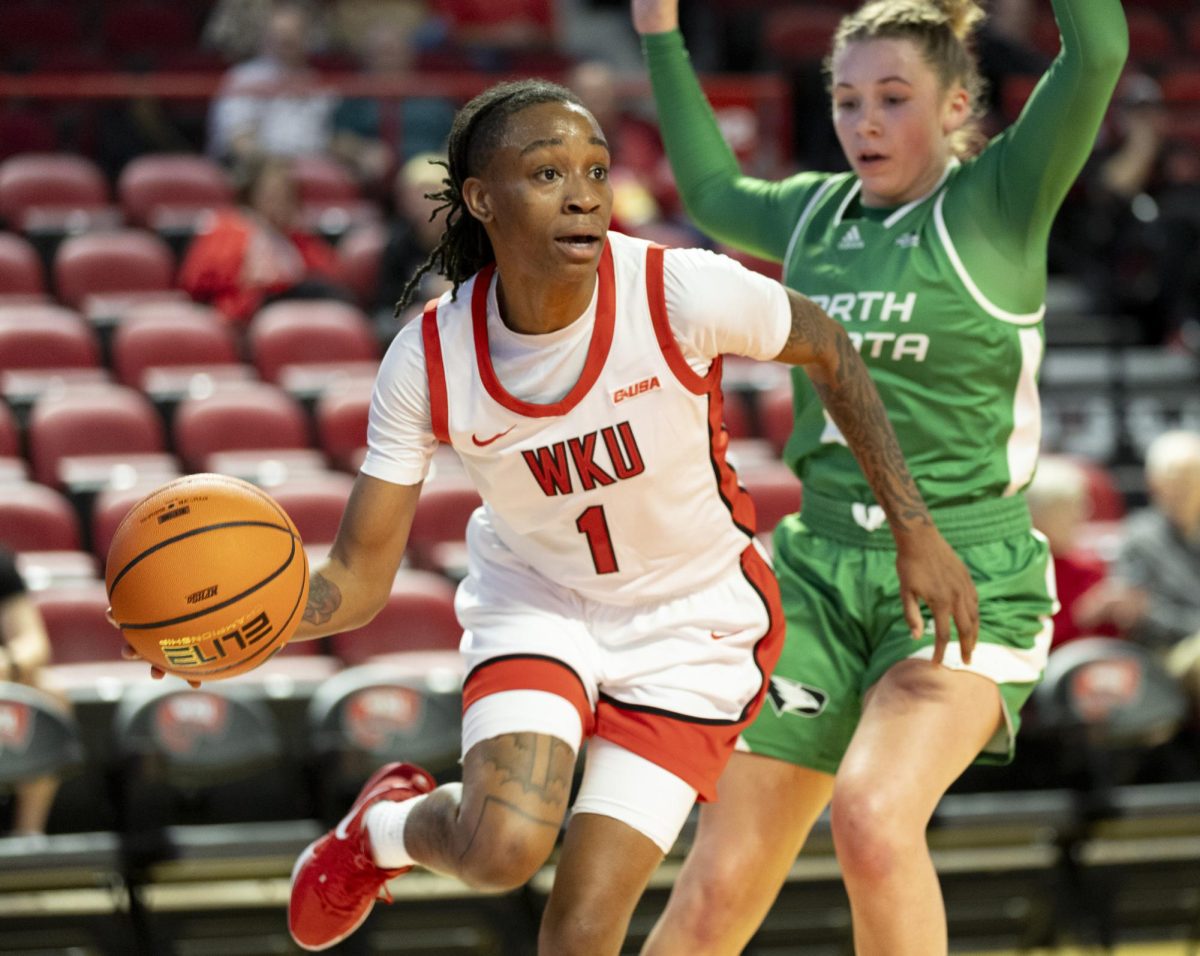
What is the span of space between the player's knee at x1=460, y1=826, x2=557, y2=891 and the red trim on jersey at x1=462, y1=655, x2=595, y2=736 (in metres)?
0.23

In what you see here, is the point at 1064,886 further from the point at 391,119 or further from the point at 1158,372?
the point at 391,119

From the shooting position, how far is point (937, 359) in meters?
3.44

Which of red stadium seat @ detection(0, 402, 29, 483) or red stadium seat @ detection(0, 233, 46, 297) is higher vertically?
red stadium seat @ detection(0, 233, 46, 297)

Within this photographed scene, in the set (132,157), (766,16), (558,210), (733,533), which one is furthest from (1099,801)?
(766,16)

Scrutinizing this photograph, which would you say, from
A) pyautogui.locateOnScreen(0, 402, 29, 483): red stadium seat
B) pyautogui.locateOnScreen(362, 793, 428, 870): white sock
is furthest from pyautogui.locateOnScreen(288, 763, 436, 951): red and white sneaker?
pyautogui.locateOnScreen(0, 402, 29, 483): red stadium seat

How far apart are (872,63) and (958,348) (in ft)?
1.87

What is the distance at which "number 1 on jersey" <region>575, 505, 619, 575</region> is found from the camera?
10.3ft

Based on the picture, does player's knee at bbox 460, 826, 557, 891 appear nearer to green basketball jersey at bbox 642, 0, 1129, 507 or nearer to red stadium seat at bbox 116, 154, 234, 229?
green basketball jersey at bbox 642, 0, 1129, 507

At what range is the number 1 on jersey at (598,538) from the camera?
3.14m

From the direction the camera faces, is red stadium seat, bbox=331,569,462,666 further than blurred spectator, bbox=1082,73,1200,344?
No

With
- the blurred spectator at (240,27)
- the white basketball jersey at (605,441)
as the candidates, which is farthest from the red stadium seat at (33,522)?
the blurred spectator at (240,27)

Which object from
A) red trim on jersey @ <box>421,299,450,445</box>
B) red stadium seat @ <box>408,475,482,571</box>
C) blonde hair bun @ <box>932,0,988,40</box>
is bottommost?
red stadium seat @ <box>408,475,482,571</box>

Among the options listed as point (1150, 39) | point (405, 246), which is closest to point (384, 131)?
point (405, 246)

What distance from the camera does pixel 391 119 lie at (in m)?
9.54
